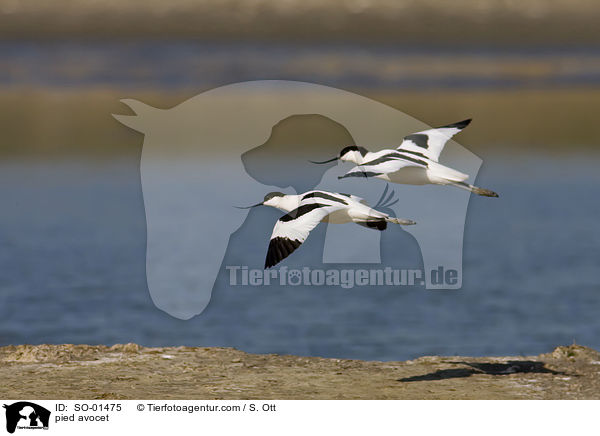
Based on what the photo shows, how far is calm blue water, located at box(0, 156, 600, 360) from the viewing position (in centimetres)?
1744

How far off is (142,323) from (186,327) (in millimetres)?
725

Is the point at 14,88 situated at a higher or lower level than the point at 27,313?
higher

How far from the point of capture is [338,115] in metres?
54.4

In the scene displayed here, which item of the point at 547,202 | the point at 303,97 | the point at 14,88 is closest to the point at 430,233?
the point at 547,202

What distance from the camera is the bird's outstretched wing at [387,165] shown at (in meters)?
10.3

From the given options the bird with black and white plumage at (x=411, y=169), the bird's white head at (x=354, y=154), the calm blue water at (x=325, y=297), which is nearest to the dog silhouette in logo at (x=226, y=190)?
the calm blue water at (x=325, y=297)

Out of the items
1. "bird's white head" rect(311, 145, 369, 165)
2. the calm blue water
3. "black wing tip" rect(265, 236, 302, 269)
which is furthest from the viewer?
the calm blue water

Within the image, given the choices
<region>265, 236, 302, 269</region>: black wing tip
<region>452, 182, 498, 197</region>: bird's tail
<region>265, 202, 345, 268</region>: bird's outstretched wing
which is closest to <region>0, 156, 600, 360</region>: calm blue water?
<region>452, 182, 498, 197</region>: bird's tail

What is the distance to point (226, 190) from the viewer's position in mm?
30922

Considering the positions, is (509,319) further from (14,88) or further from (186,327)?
(14,88)

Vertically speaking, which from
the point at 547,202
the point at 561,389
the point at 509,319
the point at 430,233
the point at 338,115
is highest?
the point at 338,115

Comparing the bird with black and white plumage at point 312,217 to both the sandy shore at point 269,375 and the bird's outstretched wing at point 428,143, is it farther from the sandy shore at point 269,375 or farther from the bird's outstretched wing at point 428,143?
the sandy shore at point 269,375
